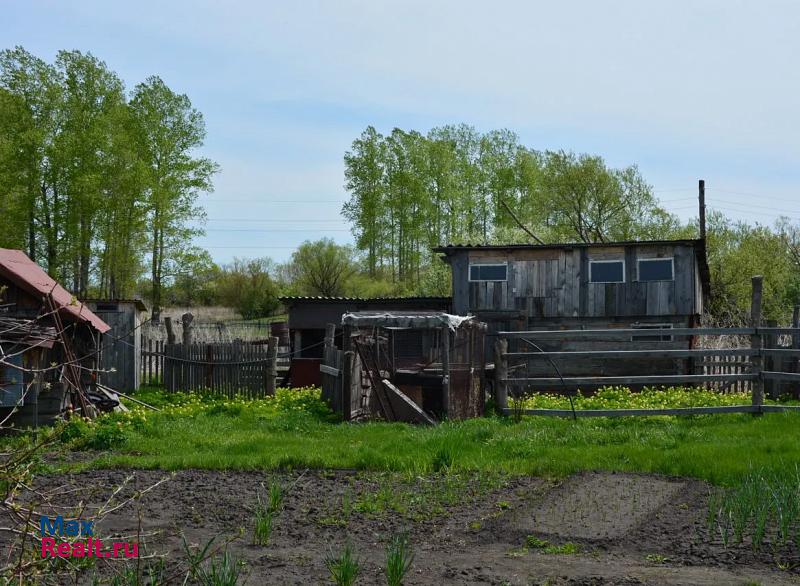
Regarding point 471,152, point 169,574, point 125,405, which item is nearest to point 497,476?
point 169,574

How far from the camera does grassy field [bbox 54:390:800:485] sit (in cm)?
1079

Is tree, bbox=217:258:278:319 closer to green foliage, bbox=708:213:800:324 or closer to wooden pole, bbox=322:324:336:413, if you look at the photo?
green foliage, bbox=708:213:800:324

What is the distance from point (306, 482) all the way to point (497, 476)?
7.28ft

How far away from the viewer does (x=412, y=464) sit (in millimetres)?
10773

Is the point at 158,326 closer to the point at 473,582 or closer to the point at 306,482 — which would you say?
the point at 306,482

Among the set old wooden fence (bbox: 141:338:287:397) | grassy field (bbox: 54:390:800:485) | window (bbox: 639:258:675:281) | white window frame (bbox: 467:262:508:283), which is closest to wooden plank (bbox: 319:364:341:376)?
grassy field (bbox: 54:390:800:485)

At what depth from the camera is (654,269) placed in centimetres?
2722

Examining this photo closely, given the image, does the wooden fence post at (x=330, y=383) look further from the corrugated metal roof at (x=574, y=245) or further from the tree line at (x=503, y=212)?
the tree line at (x=503, y=212)

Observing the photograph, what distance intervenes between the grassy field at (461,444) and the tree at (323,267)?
44139 millimetres

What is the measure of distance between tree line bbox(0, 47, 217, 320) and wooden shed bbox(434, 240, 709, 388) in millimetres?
19003

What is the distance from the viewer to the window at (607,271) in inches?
1077

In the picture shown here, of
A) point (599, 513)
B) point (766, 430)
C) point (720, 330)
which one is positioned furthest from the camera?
point (720, 330)

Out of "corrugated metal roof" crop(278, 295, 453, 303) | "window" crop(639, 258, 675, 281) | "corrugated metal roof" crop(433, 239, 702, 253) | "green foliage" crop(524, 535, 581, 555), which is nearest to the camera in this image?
"green foliage" crop(524, 535, 581, 555)

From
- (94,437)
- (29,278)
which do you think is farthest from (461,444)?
(29,278)
